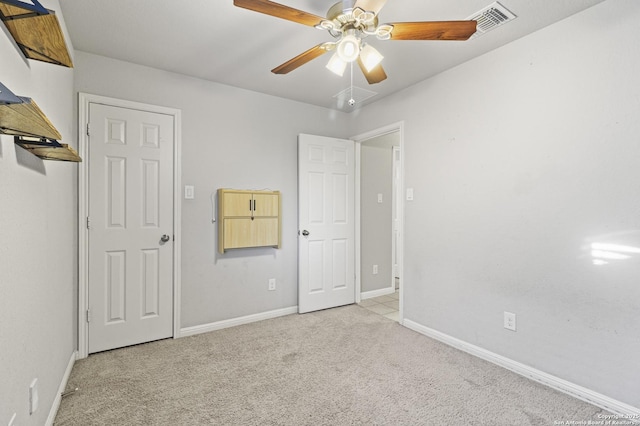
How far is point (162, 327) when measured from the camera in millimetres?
2846

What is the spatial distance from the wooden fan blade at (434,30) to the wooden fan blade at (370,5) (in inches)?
4.8

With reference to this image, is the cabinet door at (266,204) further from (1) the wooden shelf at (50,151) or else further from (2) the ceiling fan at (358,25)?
(2) the ceiling fan at (358,25)

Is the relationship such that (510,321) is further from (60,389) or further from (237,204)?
(60,389)

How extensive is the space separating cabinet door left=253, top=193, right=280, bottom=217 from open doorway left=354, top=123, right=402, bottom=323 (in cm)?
116

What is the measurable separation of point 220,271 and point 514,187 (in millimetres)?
2710

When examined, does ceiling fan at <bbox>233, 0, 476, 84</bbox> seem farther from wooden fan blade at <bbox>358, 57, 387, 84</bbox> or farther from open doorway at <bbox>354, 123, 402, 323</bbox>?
open doorway at <bbox>354, 123, 402, 323</bbox>

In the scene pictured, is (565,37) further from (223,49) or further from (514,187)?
(223,49)

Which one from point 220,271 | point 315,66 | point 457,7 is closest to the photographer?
point 457,7

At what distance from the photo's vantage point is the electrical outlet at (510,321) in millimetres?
2342

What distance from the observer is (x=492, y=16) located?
2.04 m

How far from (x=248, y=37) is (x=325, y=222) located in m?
2.10

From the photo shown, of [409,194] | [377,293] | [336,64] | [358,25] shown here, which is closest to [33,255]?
[336,64]

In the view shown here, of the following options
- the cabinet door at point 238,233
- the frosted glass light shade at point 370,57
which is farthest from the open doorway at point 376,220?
the frosted glass light shade at point 370,57

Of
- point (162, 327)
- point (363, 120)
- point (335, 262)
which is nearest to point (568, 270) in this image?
point (335, 262)
